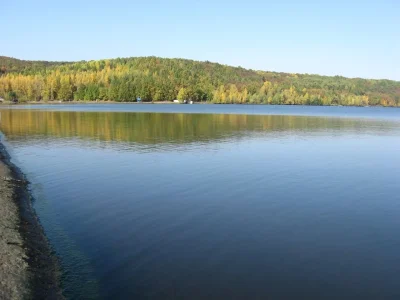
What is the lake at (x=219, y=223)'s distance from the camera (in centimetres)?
1113

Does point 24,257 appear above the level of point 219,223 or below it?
above

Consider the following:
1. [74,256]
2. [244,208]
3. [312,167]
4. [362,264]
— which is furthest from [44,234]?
[312,167]

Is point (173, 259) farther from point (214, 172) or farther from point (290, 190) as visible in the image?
point (214, 172)

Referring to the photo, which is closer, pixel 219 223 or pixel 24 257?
pixel 24 257

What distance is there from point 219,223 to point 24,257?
289 inches

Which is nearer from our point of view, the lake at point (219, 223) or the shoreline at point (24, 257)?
the shoreline at point (24, 257)

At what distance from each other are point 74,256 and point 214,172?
14593 mm

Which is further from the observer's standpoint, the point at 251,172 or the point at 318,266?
the point at 251,172

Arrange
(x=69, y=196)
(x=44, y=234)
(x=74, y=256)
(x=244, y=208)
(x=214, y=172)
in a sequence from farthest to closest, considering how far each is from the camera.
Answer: (x=214, y=172) < (x=69, y=196) < (x=244, y=208) < (x=44, y=234) < (x=74, y=256)

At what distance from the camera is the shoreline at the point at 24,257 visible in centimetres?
1008

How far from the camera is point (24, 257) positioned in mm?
11766

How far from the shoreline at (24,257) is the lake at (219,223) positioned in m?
0.41

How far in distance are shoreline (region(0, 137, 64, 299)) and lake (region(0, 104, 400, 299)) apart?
41cm

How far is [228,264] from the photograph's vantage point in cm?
1231
